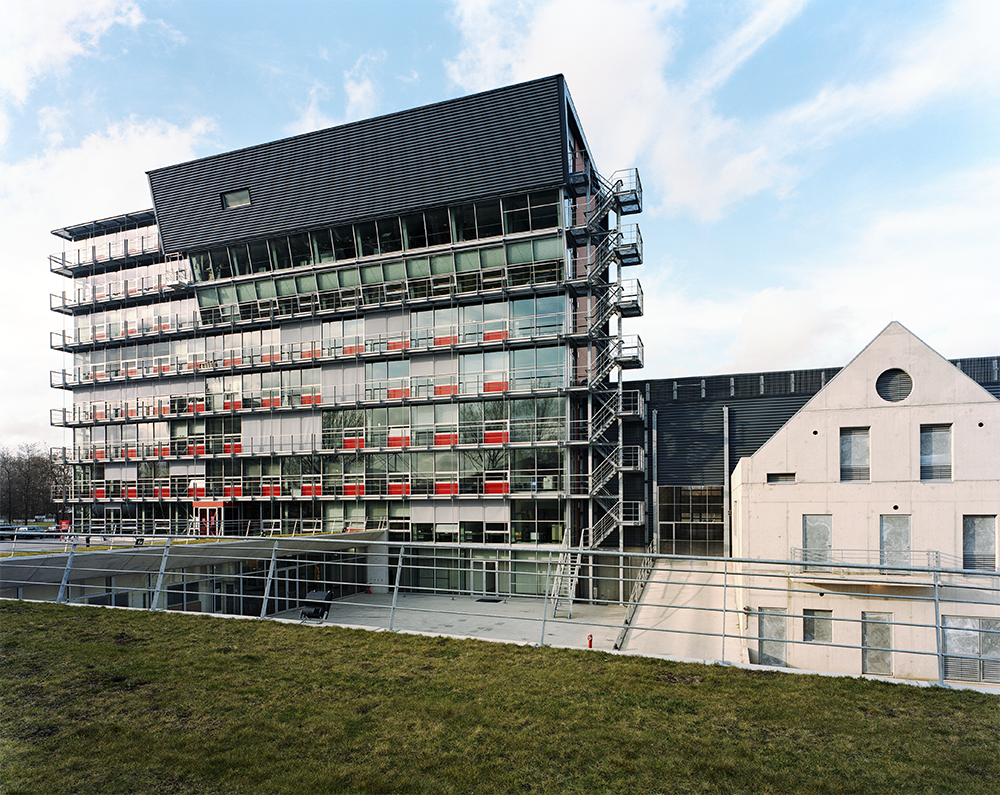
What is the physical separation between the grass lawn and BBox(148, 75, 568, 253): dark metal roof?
29.3 meters

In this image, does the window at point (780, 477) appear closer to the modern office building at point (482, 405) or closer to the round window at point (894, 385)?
the modern office building at point (482, 405)

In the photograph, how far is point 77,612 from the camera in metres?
12.0

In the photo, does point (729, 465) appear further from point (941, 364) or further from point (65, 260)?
point (65, 260)

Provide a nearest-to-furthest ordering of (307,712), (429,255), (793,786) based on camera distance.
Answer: (793,786) → (307,712) → (429,255)

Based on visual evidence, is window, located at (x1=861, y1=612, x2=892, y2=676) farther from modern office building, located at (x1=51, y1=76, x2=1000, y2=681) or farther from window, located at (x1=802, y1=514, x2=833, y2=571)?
window, located at (x1=802, y1=514, x2=833, y2=571)

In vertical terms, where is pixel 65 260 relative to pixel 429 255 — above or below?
above

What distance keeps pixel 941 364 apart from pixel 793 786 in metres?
24.7

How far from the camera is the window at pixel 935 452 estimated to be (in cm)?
2391

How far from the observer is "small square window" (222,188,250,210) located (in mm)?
40531

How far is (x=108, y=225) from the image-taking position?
47312 mm

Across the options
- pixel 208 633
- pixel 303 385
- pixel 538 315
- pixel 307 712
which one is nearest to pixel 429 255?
pixel 538 315

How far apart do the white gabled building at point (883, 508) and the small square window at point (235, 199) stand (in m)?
35.0

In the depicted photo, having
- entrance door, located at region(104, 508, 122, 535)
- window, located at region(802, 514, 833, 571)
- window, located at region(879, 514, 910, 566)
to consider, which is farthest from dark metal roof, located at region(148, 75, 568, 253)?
window, located at region(879, 514, 910, 566)

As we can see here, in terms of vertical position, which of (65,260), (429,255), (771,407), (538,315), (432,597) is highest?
(65,260)
